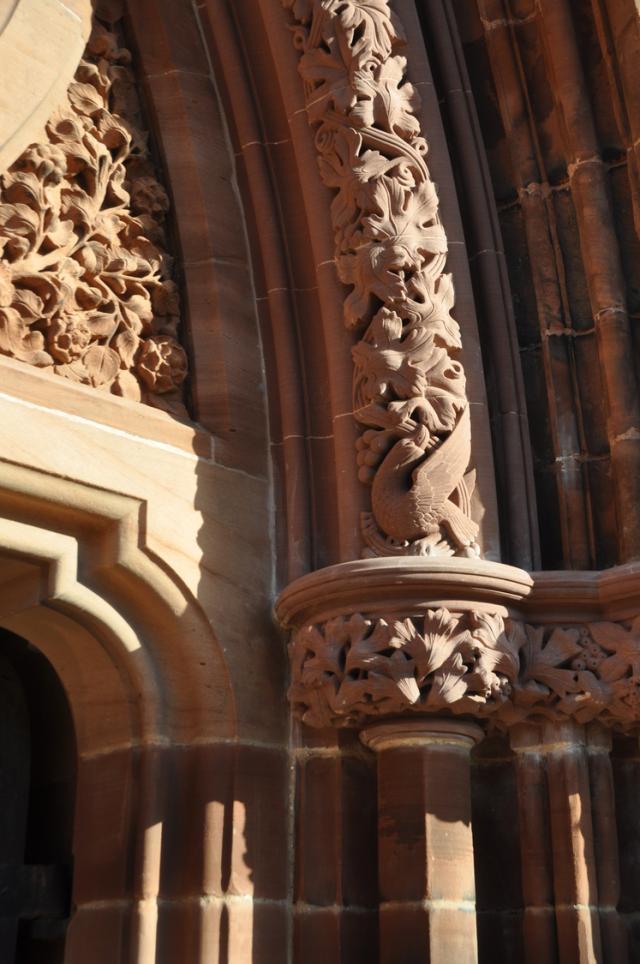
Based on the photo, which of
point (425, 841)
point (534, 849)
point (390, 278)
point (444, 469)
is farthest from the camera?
point (390, 278)

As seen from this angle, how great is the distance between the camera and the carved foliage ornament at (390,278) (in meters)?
3.64

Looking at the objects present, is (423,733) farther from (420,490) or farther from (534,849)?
(420,490)

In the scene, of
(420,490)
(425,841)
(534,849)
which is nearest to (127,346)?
(420,490)

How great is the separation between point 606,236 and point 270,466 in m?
1.17

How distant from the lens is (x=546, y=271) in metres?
4.08

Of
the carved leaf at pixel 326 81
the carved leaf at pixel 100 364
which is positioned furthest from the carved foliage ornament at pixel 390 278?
the carved leaf at pixel 100 364

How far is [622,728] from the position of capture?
11.8ft

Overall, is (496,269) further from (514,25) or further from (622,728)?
(622,728)

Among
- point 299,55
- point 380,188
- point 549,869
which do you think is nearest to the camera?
point 549,869

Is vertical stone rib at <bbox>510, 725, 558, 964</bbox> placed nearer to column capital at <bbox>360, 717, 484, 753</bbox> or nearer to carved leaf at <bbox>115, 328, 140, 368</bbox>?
column capital at <bbox>360, 717, 484, 753</bbox>

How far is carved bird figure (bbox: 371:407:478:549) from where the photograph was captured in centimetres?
360

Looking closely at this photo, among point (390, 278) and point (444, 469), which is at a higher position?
point (390, 278)

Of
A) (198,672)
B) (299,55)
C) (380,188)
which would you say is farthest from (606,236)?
(198,672)

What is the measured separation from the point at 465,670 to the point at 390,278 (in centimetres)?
110
